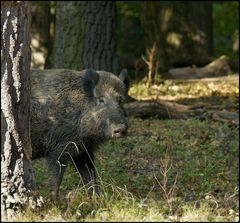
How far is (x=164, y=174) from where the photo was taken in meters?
6.75

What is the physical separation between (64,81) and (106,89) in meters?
0.52

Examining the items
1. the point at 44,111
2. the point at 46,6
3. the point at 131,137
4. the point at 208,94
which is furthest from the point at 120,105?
the point at 46,6

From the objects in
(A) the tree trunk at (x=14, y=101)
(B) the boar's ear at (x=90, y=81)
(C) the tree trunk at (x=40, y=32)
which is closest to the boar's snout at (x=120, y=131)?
(B) the boar's ear at (x=90, y=81)

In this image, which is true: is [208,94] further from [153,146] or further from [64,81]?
[64,81]

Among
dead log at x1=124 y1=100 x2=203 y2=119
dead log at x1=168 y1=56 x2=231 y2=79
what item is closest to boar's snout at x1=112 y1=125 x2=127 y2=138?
dead log at x1=124 y1=100 x2=203 y2=119

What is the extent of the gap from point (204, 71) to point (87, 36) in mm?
5314

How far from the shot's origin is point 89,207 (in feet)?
20.5

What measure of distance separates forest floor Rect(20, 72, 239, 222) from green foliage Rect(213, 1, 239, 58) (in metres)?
12.8

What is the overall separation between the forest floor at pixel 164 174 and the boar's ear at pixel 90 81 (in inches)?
38.6

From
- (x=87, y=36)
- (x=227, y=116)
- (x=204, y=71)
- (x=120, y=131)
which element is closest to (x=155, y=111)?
(x=227, y=116)

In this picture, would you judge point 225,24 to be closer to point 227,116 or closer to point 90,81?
point 227,116

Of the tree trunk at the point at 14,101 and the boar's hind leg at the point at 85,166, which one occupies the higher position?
the tree trunk at the point at 14,101

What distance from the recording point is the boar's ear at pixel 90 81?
8320mm

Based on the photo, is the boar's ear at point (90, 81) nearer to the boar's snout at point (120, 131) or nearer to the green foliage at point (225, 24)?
the boar's snout at point (120, 131)
